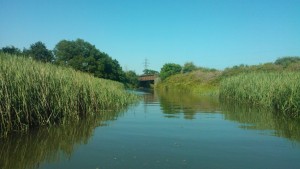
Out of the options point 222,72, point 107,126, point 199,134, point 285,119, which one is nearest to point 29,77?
point 107,126

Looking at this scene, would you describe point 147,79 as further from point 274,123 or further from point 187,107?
point 274,123

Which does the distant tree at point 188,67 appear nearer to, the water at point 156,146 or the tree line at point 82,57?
the tree line at point 82,57

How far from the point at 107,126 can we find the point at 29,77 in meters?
3.38

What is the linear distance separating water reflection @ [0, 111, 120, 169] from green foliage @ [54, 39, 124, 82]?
4011cm

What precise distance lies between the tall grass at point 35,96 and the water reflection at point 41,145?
55 cm

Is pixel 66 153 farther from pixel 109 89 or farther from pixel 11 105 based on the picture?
pixel 109 89

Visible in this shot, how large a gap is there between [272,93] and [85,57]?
4116 cm

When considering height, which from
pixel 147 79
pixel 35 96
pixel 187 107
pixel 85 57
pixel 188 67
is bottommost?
pixel 187 107

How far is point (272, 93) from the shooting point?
1772cm

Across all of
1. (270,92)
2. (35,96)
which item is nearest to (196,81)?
(270,92)

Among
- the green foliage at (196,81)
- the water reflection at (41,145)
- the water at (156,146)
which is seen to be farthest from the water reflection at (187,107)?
the green foliage at (196,81)

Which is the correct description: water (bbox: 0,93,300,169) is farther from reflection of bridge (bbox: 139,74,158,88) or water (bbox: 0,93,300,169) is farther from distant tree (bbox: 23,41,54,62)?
reflection of bridge (bbox: 139,74,158,88)

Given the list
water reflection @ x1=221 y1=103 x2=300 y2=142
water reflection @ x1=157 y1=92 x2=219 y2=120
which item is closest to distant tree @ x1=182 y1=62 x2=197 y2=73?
water reflection @ x1=157 y1=92 x2=219 y2=120

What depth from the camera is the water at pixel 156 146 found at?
7230mm
